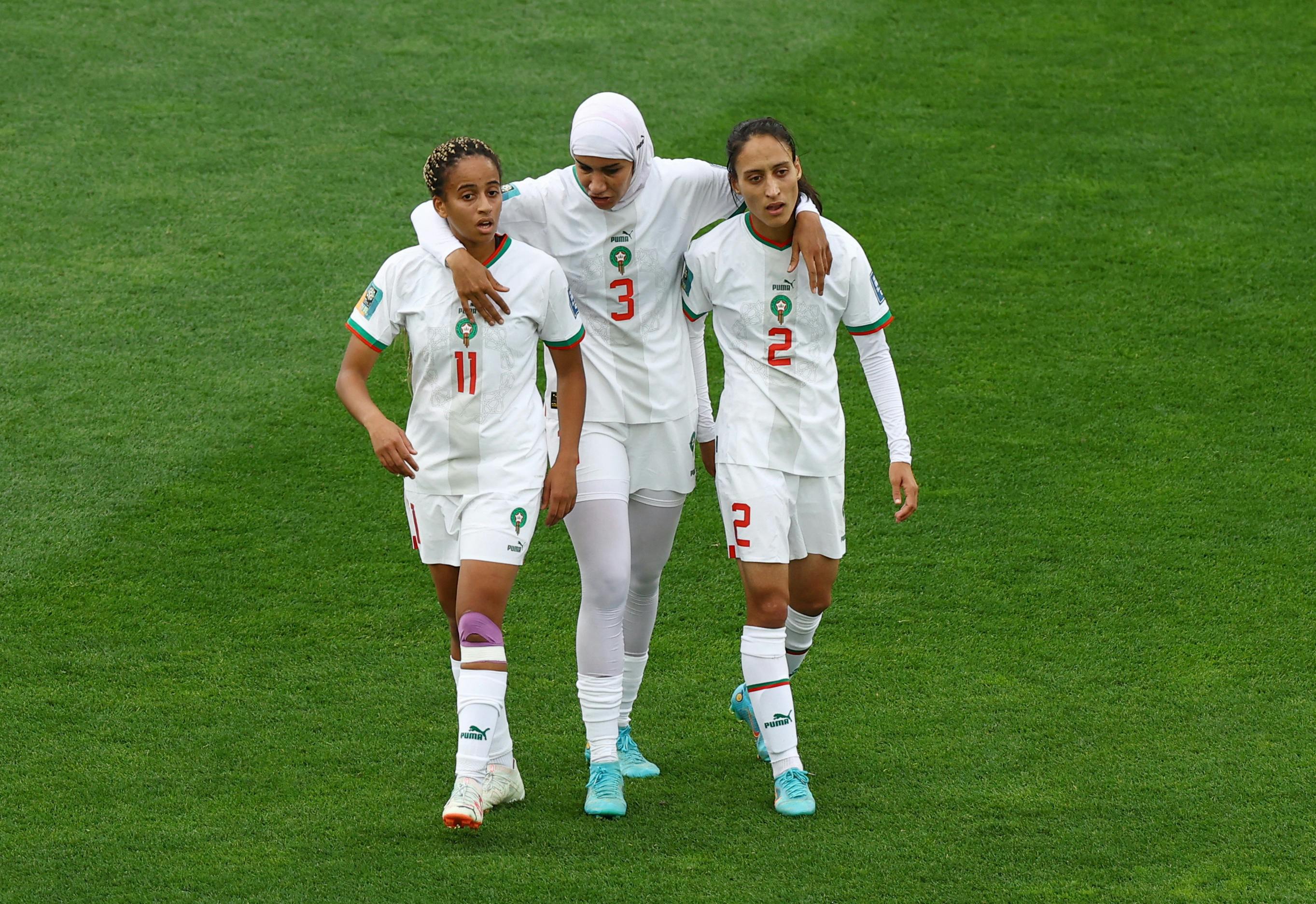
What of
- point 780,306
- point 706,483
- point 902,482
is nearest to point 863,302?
point 780,306

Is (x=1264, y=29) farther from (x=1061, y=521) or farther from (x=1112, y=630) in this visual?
(x=1112, y=630)

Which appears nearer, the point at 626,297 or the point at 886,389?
the point at 626,297

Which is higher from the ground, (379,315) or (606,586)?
(379,315)

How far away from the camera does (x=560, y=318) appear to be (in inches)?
164

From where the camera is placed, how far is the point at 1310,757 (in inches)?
185

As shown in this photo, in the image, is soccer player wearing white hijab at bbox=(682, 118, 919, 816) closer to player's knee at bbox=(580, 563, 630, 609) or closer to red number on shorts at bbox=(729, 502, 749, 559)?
red number on shorts at bbox=(729, 502, 749, 559)

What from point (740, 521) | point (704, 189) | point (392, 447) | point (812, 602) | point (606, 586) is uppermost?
point (704, 189)

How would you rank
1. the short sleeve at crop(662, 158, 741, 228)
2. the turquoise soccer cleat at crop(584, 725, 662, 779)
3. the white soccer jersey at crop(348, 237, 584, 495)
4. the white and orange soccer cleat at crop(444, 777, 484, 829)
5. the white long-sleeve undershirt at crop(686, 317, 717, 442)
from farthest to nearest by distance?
the turquoise soccer cleat at crop(584, 725, 662, 779)
the white long-sleeve undershirt at crop(686, 317, 717, 442)
the short sleeve at crop(662, 158, 741, 228)
the white soccer jersey at crop(348, 237, 584, 495)
the white and orange soccer cleat at crop(444, 777, 484, 829)

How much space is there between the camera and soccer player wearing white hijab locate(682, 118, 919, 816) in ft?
14.1

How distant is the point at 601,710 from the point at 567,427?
84 cm

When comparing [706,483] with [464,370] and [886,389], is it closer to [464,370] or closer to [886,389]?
[886,389]

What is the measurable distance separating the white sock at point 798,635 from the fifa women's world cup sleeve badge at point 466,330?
1.29 metres

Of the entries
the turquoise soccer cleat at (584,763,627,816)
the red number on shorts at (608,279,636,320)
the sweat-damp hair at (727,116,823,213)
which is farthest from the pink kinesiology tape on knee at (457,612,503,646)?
the sweat-damp hair at (727,116,823,213)

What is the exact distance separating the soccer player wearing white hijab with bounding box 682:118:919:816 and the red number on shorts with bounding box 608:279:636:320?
180mm
